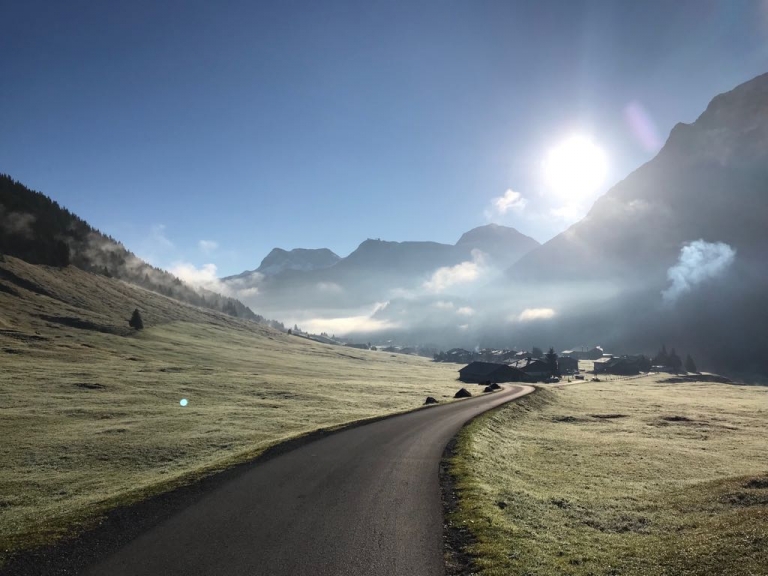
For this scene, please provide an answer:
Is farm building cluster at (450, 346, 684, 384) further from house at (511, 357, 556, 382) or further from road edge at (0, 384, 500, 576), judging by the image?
road edge at (0, 384, 500, 576)

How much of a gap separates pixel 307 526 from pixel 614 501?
1288cm

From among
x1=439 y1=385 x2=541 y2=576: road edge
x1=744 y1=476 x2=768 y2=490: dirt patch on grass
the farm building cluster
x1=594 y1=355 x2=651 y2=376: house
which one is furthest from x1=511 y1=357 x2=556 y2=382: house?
x1=744 y1=476 x2=768 y2=490: dirt patch on grass

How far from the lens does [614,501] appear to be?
57.7 feet

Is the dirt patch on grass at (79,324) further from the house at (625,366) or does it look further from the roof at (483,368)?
the house at (625,366)

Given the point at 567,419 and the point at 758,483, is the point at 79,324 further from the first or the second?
the point at 758,483

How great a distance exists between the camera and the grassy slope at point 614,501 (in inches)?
441

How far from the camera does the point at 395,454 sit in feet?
84.1

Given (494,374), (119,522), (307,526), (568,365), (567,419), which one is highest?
(568,365)

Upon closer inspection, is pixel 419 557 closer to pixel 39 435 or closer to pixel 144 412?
pixel 39 435

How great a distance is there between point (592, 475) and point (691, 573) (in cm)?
1438

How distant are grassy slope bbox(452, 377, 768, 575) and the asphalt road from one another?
1.83m

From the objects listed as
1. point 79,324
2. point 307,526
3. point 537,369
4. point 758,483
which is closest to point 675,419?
point 758,483

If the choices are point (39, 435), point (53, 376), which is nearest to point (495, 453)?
point (39, 435)

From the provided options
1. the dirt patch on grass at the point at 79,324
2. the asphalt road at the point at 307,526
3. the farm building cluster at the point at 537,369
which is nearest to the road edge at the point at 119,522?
the asphalt road at the point at 307,526
